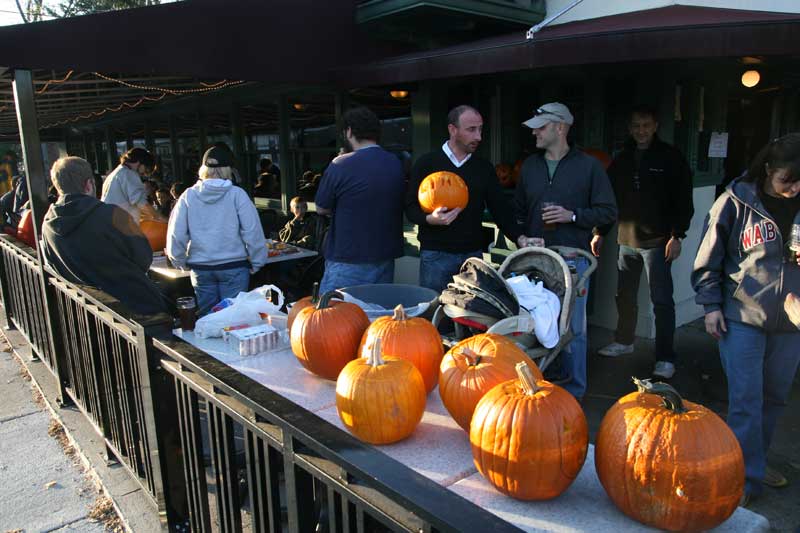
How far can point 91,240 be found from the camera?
3363 mm

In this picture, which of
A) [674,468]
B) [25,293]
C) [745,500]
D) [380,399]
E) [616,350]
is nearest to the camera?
[674,468]

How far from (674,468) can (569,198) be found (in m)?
2.57

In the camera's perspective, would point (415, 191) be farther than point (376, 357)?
Yes

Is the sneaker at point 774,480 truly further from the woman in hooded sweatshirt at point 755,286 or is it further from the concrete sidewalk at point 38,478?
the concrete sidewalk at point 38,478

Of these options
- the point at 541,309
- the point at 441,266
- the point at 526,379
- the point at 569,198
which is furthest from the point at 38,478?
the point at 569,198

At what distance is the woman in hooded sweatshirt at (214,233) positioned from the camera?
13.3ft

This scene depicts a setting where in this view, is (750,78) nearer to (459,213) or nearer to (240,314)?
(459,213)

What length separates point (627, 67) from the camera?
536cm

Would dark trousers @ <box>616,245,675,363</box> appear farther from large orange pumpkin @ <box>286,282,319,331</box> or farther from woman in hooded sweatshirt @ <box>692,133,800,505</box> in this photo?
large orange pumpkin @ <box>286,282,319,331</box>

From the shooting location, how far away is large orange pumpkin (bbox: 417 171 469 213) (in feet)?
10.8

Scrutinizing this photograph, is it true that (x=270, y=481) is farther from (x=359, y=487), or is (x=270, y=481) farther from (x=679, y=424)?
(x=679, y=424)

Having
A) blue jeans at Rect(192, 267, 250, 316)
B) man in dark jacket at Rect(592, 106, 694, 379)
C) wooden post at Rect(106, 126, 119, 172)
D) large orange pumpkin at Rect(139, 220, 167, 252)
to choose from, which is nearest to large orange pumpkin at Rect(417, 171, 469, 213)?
blue jeans at Rect(192, 267, 250, 316)

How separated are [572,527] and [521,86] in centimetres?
610

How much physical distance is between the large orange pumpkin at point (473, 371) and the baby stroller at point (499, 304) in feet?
1.17
